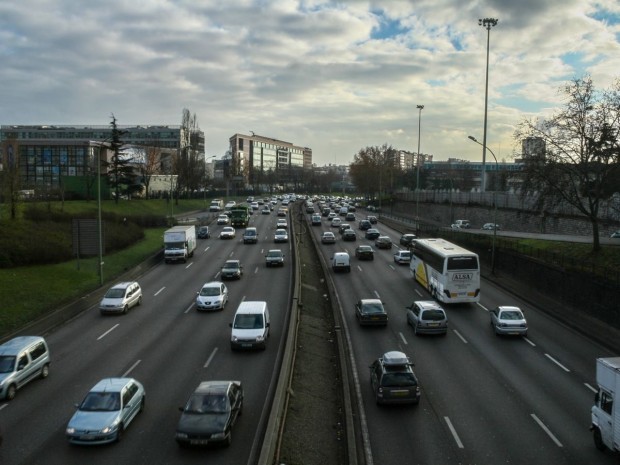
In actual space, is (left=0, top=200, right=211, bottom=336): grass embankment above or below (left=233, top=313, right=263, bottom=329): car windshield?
below

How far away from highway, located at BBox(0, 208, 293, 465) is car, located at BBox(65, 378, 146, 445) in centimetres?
32

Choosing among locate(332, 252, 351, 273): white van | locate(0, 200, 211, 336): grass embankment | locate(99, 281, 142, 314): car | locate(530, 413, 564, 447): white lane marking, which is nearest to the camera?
locate(530, 413, 564, 447): white lane marking

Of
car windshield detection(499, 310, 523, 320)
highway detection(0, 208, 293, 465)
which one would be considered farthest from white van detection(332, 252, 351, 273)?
car windshield detection(499, 310, 523, 320)

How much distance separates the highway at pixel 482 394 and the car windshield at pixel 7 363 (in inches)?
479

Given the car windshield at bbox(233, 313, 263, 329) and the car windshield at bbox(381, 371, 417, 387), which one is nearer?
the car windshield at bbox(381, 371, 417, 387)

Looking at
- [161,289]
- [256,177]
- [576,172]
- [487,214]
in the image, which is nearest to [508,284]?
[576,172]

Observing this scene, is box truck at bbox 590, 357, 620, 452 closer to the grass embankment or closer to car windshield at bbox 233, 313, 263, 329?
car windshield at bbox 233, 313, 263, 329

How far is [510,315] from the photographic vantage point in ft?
89.8

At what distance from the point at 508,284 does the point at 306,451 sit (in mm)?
28880

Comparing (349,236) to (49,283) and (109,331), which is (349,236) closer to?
(49,283)

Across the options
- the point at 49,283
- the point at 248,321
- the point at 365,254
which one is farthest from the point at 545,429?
the point at 365,254

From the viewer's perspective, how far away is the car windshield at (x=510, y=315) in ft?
89.6

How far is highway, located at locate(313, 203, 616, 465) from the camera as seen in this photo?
1542 cm

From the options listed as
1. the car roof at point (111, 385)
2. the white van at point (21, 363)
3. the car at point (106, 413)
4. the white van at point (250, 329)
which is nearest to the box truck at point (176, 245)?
the white van at point (250, 329)
